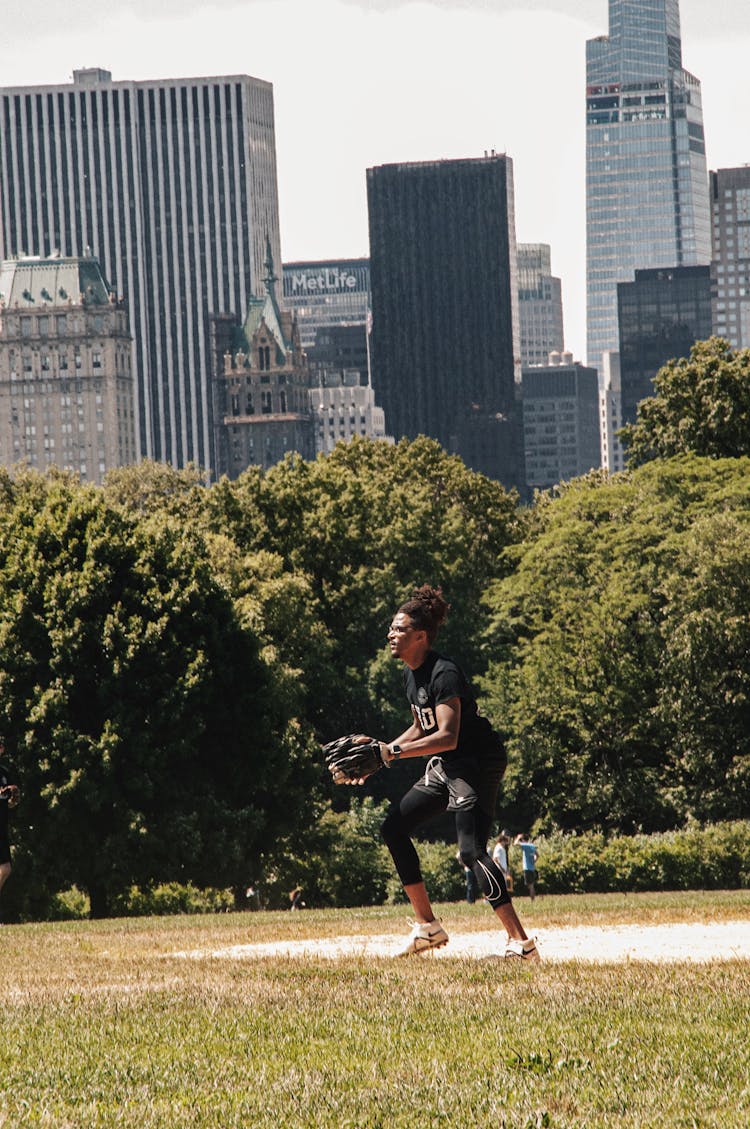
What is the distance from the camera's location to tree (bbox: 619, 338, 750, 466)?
184 feet

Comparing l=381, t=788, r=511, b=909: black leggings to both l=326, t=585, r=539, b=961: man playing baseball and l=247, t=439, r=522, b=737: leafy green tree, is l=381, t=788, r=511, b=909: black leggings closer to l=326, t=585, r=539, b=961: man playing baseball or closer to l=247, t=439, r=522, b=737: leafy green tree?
l=326, t=585, r=539, b=961: man playing baseball

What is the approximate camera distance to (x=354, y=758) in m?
11.7

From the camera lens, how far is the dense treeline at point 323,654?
129ft

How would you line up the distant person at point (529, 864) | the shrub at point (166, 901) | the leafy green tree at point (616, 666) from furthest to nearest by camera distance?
the leafy green tree at point (616, 666), the shrub at point (166, 901), the distant person at point (529, 864)

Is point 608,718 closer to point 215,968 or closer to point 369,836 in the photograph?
point 369,836

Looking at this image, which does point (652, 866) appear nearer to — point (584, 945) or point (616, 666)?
point (616, 666)

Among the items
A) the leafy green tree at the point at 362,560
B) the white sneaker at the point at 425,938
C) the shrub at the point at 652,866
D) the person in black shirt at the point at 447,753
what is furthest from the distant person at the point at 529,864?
the person in black shirt at the point at 447,753

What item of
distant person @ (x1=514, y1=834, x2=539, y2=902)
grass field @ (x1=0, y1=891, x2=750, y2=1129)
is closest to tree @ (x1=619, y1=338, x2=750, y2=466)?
distant person @ (x1=514, y1=834, x2=539, y2=902)

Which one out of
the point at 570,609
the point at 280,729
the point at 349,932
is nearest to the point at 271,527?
the point at 570,609

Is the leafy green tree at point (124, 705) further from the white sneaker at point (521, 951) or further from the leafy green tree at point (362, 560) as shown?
the white sneaker at point (521, 951)

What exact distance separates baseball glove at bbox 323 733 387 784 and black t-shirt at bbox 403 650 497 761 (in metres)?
0.33

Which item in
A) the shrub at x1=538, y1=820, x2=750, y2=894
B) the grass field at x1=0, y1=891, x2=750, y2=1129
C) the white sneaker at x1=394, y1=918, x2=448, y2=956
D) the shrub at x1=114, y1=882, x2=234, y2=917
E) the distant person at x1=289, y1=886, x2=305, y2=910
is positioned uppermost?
the grass field at x1=0, y1=891, x2=750, y2=1129

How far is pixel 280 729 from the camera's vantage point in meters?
45.0

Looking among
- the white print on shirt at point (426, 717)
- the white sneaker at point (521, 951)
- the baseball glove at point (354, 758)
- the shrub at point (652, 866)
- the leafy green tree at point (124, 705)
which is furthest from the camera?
the leafy green tree at point (124, 705)
